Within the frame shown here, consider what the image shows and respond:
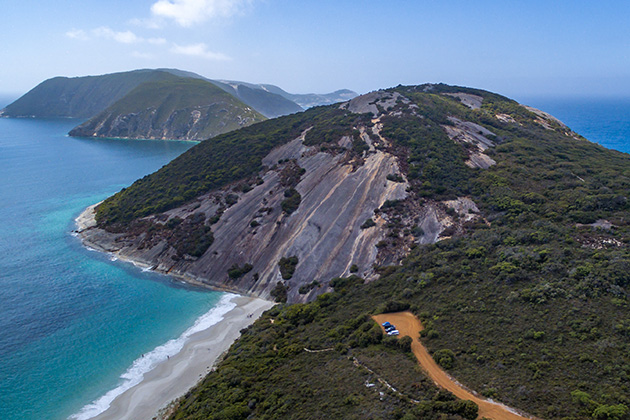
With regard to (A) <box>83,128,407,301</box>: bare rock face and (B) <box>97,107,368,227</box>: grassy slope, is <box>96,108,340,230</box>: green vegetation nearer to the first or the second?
(B) <box>97,107,368,227</box>: grassy slope

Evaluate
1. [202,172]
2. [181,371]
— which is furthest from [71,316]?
[202,172]

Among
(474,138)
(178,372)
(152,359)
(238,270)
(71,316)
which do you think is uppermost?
(474,138)

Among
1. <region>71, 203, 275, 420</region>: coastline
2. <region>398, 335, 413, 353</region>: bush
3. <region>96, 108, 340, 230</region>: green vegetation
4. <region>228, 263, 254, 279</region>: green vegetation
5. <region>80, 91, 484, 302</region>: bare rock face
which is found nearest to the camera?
<region>398, 335, 413, 353</region>: bush

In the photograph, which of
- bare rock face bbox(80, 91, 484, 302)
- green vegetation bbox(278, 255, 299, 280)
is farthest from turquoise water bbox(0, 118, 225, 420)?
green vegetation bbox(278, 255, 299, 280)

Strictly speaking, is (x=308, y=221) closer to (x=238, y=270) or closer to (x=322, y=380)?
(x=238, y=270)

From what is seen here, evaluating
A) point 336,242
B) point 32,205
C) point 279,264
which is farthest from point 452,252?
point 32,205
